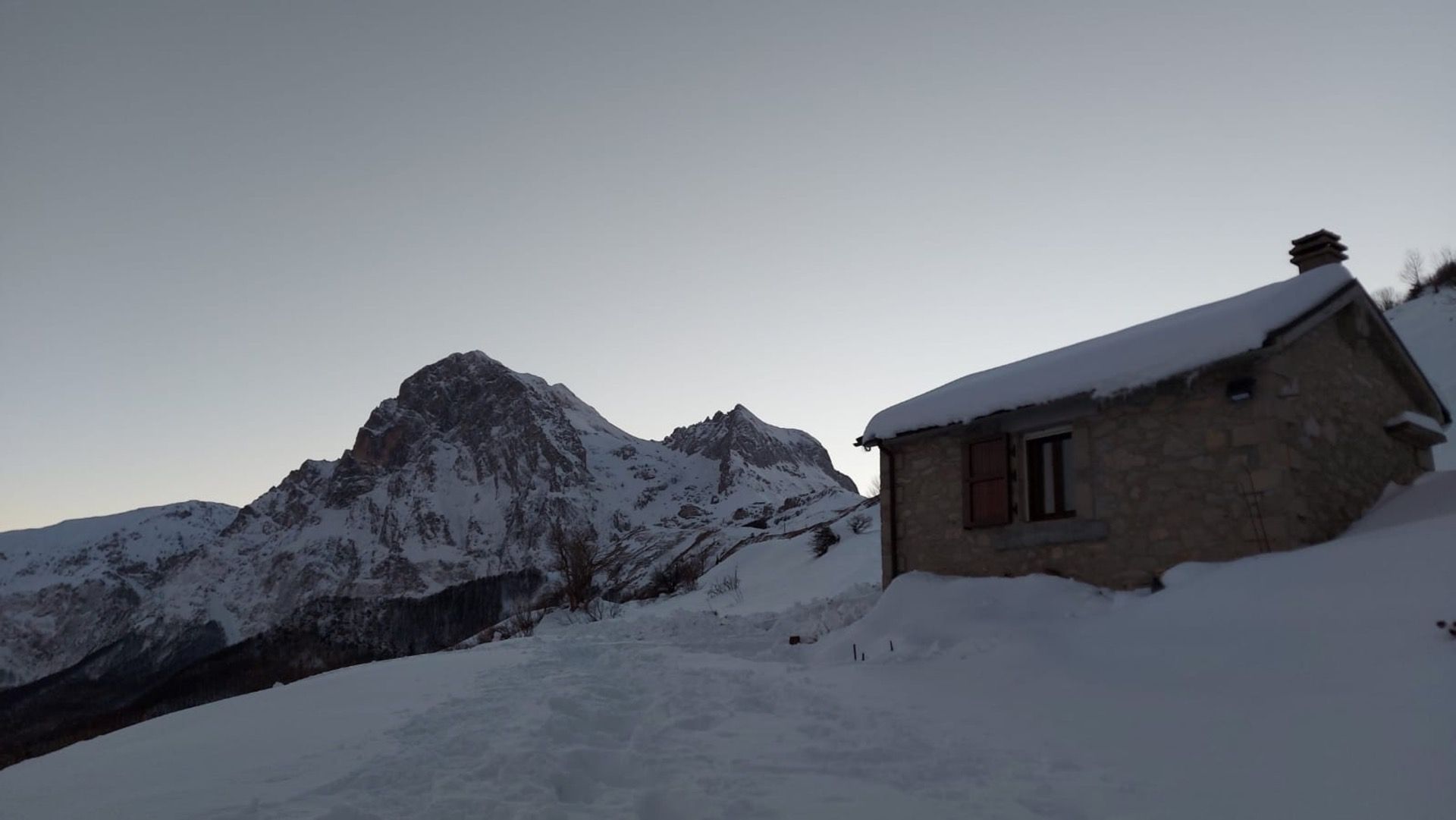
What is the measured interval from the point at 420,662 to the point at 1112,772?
830cm

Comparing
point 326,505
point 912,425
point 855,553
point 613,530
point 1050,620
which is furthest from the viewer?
point 326,505

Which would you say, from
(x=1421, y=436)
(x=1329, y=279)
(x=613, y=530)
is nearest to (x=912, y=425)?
(x=1329, y=279)

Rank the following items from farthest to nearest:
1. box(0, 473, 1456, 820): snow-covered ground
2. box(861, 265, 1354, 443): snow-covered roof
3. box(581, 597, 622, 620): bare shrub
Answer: box(581, 597, 622, 620): bare shrub, box(861, 265, 1354, 443): snow-covered roof, box(0, 473, 1456, 820): snow-covered ground

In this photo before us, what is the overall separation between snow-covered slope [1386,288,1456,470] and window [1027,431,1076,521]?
32.1ft

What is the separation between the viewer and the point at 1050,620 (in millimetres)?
9109

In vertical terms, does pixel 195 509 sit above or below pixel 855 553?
above

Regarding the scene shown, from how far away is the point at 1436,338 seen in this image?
21234mm

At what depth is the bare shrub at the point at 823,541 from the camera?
22203 mm

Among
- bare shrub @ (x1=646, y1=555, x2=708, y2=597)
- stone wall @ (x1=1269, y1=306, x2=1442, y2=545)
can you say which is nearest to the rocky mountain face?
bare shrub @ (x1=646, y1=555, x2=708, y2=597)

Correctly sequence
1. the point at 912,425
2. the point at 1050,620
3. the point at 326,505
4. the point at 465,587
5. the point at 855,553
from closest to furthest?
the point at 1050,620, the point at 912,425, the point at 855,553, the point at 465,587, the point at 326,505

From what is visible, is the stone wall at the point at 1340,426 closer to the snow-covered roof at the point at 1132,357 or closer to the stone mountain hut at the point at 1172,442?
the stone mountain hut at the point at 1172,442

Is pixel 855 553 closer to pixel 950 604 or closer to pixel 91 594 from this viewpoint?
pixel 950 604

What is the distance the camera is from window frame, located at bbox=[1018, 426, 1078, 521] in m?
10.5

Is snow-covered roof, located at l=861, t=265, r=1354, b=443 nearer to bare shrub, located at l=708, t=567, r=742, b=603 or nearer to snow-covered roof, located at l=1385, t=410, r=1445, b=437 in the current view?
snow-covered roof, located at l=1385, t=410, r=1445, b=437
